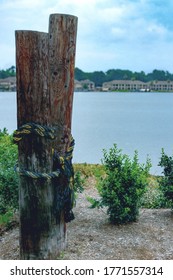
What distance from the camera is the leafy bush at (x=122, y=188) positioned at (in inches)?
242

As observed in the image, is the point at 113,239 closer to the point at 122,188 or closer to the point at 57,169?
the point at 122,188

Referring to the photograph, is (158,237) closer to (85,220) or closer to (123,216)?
(123,216)

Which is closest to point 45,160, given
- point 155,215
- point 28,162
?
point 28,162

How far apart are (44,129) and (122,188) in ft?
5.80

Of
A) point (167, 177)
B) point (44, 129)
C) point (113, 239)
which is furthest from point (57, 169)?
point (167, 177)

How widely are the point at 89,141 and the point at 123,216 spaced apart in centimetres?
1649

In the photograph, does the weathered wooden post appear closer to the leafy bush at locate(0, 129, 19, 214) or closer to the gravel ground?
the gravel ground

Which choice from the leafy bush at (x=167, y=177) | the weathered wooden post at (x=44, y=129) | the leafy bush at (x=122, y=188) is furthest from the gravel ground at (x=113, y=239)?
the weathered wooden post at (x=44, y=129)

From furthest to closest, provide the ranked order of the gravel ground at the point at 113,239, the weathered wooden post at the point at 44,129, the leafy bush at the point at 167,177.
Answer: the leafy bush at the point at 167,177 → the gravel ground at the point at 113,239 → the weathered wooden post at the point at 44,129

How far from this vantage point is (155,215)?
6.80 m

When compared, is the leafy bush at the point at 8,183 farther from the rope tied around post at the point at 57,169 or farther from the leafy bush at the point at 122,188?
the rope tied around post at the point at 57,169

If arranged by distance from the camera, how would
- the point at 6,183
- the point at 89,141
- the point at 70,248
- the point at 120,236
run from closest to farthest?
the point at 70,248 → the point at 120,236 → the point at 6,183 → the point at 89,141

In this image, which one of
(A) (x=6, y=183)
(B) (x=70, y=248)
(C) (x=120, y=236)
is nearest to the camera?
(B) (x=70, y=248)

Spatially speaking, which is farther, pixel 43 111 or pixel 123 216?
pixel 123 216
